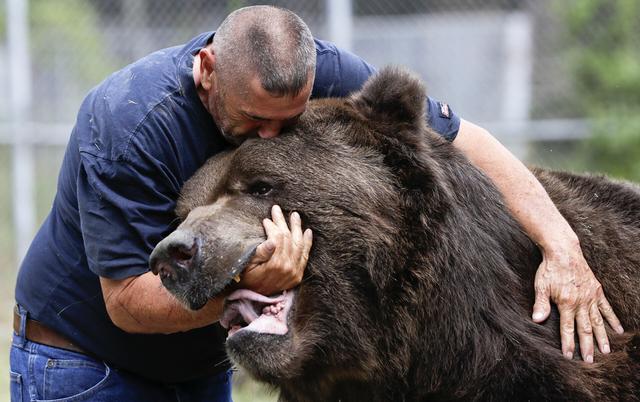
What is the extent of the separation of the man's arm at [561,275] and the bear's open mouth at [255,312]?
1.05 metres

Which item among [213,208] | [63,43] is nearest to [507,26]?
[63,43]

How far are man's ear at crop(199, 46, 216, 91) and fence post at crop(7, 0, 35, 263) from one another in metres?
6.15

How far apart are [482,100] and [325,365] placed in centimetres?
690

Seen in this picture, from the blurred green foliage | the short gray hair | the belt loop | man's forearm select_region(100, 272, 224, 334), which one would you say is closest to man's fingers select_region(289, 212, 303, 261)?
man's forearm select_region(100, 272, 224, 334)

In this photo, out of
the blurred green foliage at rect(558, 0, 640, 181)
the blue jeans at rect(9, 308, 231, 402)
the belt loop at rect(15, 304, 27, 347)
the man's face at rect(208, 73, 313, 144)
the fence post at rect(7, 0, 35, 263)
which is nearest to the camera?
the man's face at rect(208, 73, 313, 144)

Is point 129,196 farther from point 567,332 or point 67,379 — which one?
point 567,332

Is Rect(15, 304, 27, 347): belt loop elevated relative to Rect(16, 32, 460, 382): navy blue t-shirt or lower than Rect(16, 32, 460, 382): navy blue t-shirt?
lower

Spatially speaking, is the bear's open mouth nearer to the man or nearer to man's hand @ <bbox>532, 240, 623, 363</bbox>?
the man

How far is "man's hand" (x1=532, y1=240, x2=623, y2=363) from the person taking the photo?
3.94 metres

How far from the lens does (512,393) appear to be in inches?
153

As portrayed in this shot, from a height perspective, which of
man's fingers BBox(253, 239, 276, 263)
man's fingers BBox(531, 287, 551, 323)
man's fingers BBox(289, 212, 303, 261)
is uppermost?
man's fingers BBox(253, 239, 276, 263)

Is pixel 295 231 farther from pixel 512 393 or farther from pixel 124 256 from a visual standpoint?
pixel 512 393

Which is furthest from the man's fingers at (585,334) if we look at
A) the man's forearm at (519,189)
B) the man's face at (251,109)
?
the man's face at (251,109)

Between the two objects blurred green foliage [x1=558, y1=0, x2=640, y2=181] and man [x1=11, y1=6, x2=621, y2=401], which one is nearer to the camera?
man [x1=11, y1=6, x2=621, y2=401]
